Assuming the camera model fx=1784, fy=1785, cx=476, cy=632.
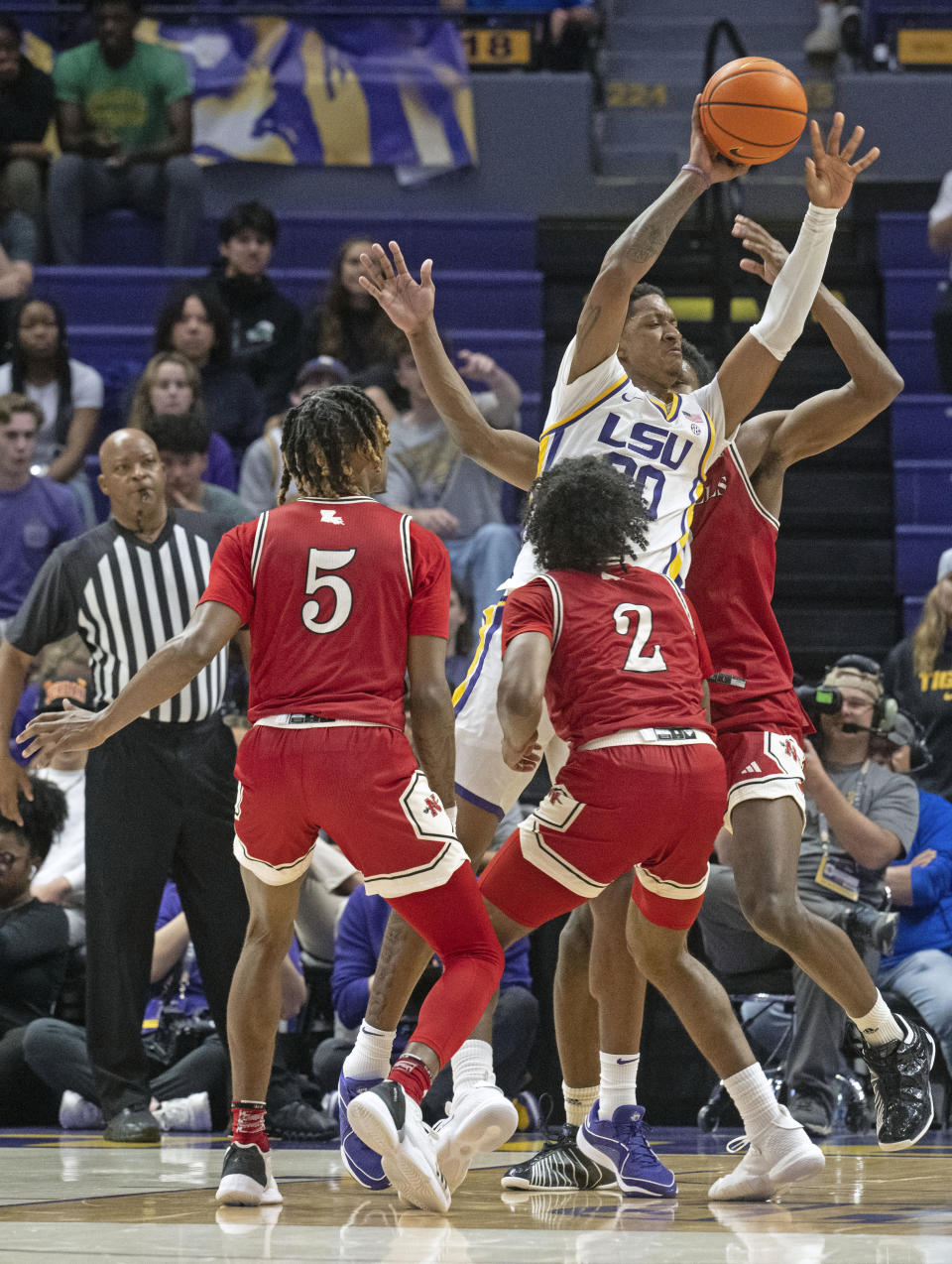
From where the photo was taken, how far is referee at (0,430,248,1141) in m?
Answer: 5.94

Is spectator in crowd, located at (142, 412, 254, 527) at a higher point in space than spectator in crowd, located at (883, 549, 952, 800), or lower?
higher

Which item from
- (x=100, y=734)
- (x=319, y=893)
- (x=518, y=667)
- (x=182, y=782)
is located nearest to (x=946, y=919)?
(x=319, y=893)

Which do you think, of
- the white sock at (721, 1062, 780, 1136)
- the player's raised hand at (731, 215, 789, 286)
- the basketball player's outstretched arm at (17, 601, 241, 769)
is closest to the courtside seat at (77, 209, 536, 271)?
the player's raised hand at (731, 215, 789, 286)

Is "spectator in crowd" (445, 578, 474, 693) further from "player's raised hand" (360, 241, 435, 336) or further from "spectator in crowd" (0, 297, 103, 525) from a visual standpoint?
"player's raised hand" (360, 241, 435, 336)

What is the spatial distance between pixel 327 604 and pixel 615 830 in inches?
32.1

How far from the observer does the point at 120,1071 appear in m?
5.96

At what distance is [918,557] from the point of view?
9617 mm

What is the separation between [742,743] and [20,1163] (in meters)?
2.31

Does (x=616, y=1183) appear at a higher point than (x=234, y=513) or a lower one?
lower

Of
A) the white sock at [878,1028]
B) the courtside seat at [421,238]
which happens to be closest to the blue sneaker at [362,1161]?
the white sock at [878,1028]

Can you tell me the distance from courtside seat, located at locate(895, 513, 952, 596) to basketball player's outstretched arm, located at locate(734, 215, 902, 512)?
4957 millimetres

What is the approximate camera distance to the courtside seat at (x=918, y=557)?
377 inches

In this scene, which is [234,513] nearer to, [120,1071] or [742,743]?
[120,1071]

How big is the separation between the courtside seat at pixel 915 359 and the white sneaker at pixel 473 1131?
7.77 meters
